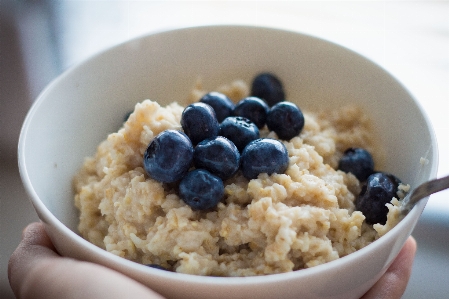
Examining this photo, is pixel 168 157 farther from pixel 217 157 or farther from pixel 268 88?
pixel 268 88

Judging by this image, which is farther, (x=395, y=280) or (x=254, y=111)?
(x=254, y=111)

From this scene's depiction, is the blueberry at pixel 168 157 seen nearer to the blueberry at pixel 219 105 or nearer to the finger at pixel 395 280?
the blueberry at pixel 219 105

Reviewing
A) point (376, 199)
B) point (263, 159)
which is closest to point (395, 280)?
point (376, 199)

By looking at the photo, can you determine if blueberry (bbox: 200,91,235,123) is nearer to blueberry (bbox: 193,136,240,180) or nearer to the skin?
blueberry (bbox: 193,136,240,180)

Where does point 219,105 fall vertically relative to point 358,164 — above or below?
above

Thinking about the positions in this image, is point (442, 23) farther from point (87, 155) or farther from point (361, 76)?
point (87, 155)

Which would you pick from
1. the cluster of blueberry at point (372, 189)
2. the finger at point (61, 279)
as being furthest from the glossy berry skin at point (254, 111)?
the finger at point (61, 279)

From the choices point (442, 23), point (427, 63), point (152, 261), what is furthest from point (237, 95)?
point (442, 23)
